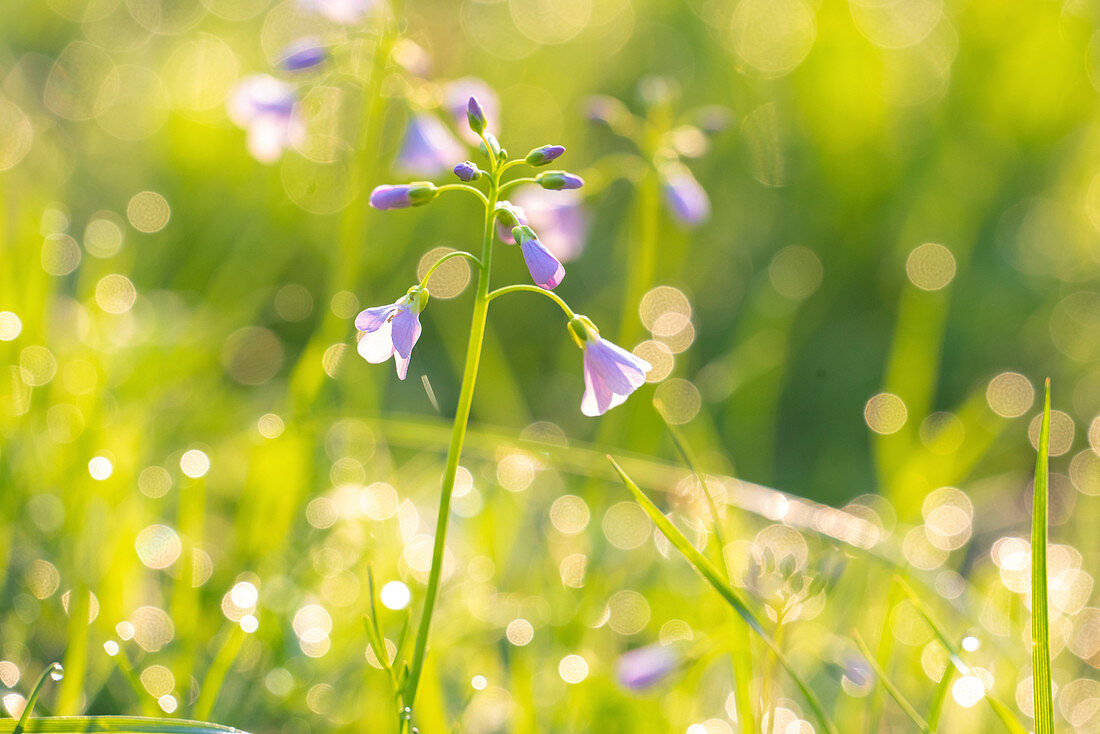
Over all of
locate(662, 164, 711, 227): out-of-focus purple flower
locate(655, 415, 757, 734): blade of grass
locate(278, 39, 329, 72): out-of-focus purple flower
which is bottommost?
locate(655, 415, 757, 734): blade of grass

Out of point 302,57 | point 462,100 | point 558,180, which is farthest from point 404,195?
point 302,57

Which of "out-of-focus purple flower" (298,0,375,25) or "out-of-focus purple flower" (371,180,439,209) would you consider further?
"out-of-focus purple flower" (298,0,375,25)

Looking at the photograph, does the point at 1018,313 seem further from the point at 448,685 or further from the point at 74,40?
the point at 74,40

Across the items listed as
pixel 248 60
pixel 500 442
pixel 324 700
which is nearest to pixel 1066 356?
pixel 500 442

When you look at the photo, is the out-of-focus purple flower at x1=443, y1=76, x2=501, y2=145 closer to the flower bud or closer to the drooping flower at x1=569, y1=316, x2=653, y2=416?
the flower bud

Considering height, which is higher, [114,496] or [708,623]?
[114,496]

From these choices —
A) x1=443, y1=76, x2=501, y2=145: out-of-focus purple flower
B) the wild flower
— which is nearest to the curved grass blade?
the wild flower

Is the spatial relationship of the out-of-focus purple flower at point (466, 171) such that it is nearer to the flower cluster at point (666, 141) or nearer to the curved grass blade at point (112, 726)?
the curved grass blade at point (112, 726)
